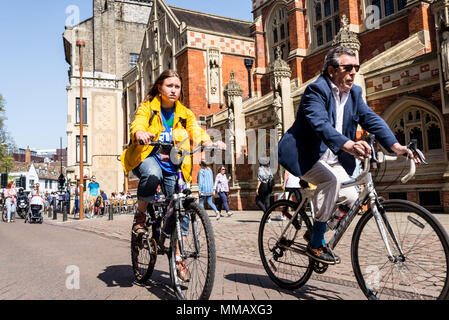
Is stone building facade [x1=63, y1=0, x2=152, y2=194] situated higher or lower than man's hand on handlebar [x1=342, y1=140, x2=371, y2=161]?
higher

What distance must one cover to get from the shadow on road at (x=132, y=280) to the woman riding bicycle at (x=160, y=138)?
0.50 m

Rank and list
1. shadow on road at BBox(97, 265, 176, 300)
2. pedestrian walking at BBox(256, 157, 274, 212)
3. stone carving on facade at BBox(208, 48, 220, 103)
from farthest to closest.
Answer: stone carving on facade at BBox(208, 48, 220, 103) < pedestrian walking at BBox(256, 157, 274, 212) < shadow on road at BBox(97, 265, 176, 300)

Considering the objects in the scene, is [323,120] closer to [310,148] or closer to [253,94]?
[310,148]

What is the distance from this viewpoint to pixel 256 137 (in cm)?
1861

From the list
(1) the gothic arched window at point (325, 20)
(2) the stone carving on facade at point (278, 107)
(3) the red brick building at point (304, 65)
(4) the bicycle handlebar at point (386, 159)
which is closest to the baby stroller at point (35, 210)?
(3) the red brick building at point (304, 65)

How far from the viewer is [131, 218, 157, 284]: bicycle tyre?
378 centimetres

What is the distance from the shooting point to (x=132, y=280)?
430 centimetres

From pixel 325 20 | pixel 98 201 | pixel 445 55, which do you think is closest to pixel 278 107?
pixel 445 55

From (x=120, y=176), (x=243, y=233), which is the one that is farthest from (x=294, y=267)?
(x=120, y=176)

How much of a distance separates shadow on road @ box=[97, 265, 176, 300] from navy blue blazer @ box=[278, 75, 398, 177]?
1588 millimetres

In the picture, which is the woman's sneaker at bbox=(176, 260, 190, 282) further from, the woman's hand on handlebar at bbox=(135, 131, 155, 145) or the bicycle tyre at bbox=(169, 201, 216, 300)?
the woman's hand on handlebar at bbox=(135, 131, 155, 145)

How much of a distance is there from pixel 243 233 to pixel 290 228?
5005mm

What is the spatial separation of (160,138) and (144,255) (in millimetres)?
1198

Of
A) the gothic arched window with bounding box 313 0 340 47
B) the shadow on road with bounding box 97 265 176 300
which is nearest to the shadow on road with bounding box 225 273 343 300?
the shadow on road with bounding box 97 265 176 300
